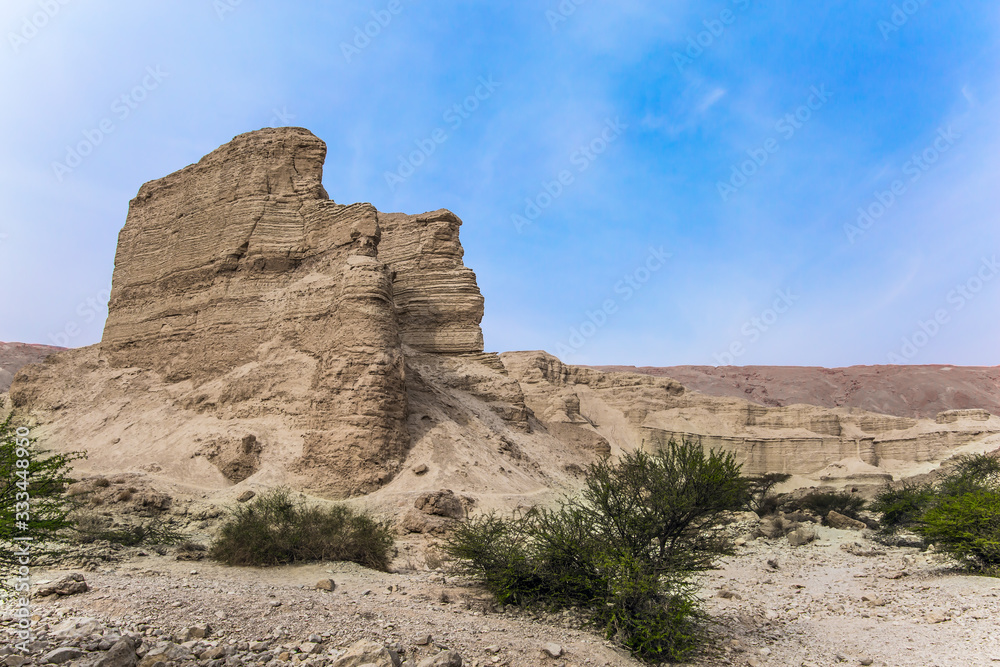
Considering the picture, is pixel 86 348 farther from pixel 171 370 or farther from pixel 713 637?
pixel 713 637

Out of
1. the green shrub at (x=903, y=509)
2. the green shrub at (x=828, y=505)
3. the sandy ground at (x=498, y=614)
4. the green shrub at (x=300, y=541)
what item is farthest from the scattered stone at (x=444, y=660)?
the green shrub at (x=828, y=505)

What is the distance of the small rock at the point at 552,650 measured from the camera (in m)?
5.78

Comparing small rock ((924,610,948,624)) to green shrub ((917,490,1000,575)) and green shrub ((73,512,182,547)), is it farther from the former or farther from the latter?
green shrub ((73,512,182,547))

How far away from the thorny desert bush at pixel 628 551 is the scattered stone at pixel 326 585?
168 centimetres

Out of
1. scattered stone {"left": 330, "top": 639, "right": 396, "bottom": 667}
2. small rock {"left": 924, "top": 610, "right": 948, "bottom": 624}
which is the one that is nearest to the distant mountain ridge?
small rock {"left": 924, "top": 610, "right": 948, "bottom": 624}

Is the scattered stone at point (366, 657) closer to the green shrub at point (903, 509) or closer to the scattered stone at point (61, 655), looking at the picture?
the scattered stone at point (61, 655)

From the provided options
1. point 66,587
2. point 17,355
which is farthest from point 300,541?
point 17,355

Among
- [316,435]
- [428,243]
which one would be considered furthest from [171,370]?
[428,243]

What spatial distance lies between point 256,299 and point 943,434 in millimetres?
40546

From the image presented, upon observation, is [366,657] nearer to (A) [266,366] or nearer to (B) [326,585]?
(B) [326,585]

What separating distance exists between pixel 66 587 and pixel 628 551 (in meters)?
5.88

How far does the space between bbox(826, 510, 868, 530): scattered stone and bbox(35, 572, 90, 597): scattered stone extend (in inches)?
778

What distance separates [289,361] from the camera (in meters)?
18.0

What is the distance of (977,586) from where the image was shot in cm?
920
